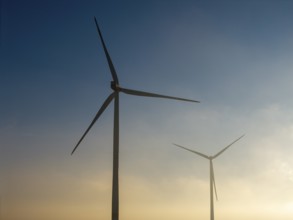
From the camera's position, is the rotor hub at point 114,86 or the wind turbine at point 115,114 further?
the rotor hub at point 114,86

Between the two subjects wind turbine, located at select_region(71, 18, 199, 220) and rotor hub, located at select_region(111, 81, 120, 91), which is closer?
wind turbine, located at select_region(71, 18, 199, 220)

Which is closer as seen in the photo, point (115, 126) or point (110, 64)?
point (115, 126)

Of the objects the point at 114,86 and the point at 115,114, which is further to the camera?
the point at 114,86

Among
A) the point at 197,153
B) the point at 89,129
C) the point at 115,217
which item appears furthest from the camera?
the point at 197,153

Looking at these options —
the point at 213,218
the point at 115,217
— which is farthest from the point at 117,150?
the point at 213,218

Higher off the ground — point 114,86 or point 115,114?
point 114,86

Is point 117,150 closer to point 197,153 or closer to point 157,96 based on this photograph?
point 157,96

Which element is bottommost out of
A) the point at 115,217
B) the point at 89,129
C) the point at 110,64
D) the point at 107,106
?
the point at 115,217

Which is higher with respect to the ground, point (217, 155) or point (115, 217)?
point (217, 155)

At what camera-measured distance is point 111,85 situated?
216 ft

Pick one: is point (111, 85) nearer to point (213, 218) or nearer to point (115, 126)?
point (115, 126)

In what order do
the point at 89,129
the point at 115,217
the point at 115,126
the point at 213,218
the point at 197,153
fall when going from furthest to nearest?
the point at 197,153 → the point at 213,218 → the point at 89,129 → the point at 115,126 → the point at 115,217

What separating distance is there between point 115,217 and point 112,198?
2.57m

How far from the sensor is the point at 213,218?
10569 cm
